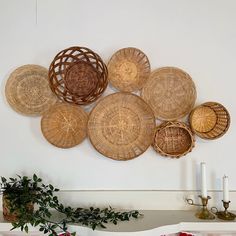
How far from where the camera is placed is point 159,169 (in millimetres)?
1459

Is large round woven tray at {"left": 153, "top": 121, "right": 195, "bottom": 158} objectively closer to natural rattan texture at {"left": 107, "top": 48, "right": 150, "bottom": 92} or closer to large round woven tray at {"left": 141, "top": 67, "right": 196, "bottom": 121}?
large round woven tray at {"left": 141, "top": 67, "right": 196, "bottom": 121}

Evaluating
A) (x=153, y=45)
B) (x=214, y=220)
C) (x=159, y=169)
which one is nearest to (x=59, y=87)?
(x=153, y=45)

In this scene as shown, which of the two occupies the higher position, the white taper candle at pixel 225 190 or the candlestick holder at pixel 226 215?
the white taper candle at pixel 225 190

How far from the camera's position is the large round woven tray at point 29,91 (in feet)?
4.73

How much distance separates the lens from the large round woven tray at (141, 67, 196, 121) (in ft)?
4.71

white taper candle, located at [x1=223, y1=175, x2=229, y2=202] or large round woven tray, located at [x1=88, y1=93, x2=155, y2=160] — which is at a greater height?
large round woven tray, located at [x1=88, y1=93, x2=155, y2=160]

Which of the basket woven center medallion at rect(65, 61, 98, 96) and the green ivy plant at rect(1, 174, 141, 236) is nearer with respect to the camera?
the green ivy plant at rect(1, 174, 141, 236)

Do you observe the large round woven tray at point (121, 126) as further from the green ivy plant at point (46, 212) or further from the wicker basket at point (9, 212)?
the wicker basket at point (9, 212)

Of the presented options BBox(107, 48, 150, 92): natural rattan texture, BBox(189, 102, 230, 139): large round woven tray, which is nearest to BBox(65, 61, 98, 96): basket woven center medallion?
BBox(107, 48, 150, 92): natural rattan texture

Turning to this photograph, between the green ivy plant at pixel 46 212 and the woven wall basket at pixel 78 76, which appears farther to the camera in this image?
the woven wall basket at pixel 78 76

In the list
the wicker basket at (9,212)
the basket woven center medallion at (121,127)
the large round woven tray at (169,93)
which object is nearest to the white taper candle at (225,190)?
the large round woven tray at (169,93)

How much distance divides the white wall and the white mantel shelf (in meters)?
0.18

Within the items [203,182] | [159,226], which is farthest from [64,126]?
[203,182]

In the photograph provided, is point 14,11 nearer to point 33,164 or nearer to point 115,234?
point 33,164
